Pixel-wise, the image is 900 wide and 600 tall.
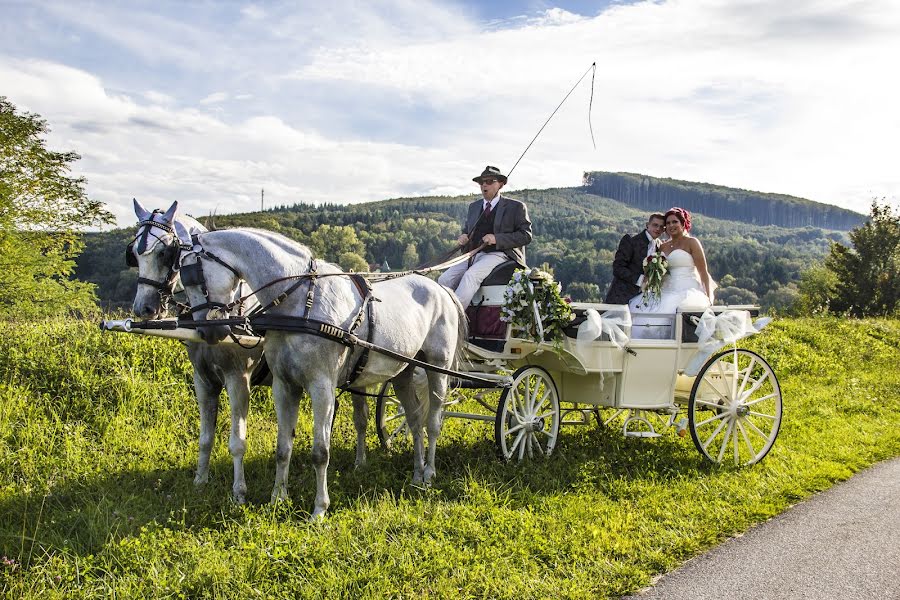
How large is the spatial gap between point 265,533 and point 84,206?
23699 millimetres

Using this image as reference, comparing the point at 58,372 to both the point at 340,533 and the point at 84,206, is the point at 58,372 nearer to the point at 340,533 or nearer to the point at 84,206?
the point at 340,533

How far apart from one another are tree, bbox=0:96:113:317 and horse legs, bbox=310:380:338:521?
20.0 meters

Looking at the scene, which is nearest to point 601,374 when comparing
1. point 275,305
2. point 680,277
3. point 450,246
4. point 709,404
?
point 709,404

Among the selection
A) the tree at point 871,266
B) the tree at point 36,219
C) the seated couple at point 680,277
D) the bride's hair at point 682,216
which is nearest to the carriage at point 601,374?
the seated couple at point 680,277

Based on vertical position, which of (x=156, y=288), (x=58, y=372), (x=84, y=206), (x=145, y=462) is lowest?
(x=145, y=462)

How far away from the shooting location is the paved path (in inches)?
166

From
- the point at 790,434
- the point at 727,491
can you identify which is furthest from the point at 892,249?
the point at 727,491

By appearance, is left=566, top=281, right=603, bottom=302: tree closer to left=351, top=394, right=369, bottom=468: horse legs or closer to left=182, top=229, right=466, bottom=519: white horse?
left=351, top=394, right=369, bottom=468: horse legs

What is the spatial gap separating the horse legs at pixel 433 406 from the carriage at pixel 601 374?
365mm

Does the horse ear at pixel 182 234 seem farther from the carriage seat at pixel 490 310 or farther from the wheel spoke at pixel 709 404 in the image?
the wheel spoke at pixel 709 404

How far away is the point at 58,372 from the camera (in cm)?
758

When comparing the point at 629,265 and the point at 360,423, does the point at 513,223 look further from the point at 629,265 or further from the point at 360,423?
the point at 360,423

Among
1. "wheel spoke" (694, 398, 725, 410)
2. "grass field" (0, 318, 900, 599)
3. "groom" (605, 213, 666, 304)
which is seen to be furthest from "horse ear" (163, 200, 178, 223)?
"groom" (605, 213, 666, 304)

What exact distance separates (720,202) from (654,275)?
489 feet
